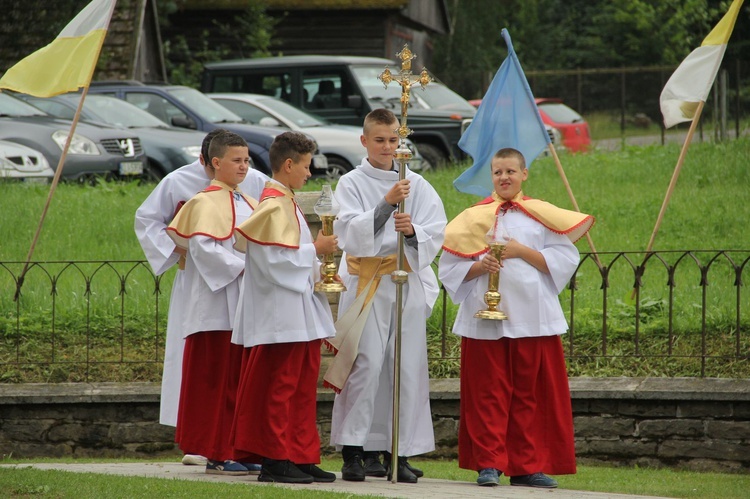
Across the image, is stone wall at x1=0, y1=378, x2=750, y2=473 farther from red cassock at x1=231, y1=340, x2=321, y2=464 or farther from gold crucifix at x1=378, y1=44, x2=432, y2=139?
gold crucifix at x1=378, y1=44, x2=432, y2=139

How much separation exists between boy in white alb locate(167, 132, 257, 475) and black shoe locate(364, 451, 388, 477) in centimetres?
64

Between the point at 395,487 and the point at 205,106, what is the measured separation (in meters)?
10.9

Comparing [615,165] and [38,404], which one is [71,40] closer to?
[38,404]

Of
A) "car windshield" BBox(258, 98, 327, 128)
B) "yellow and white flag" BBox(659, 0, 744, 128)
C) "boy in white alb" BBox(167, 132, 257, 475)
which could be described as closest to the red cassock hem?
"boy in white alb" BBox(167, 132, 257, 475)

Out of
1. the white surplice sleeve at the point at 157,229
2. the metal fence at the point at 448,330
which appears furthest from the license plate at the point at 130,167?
the white surplice sleeve at the point at 157,229

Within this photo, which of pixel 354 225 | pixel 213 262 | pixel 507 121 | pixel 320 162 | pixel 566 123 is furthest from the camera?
pixel 566 123

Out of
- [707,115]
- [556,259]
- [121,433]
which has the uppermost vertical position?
[707,115]

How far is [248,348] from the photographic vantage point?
20.5 ft

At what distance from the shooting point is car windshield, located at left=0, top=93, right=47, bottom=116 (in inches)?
570

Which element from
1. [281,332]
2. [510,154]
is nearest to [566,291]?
[510,154]

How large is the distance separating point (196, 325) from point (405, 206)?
126 cm

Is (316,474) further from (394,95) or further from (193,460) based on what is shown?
(394,95)

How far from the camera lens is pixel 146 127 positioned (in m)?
15.1

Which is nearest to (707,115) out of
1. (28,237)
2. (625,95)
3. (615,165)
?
(625,95)
